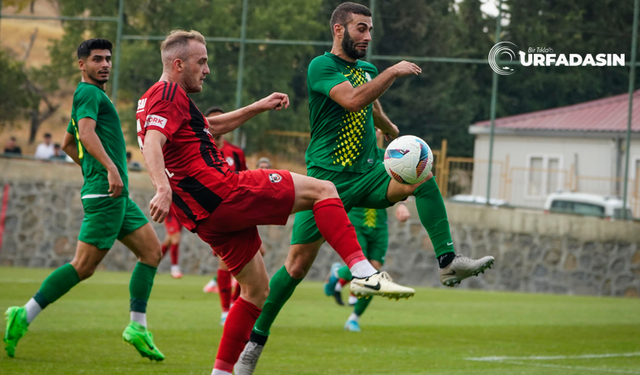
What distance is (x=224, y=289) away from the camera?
29.4ft

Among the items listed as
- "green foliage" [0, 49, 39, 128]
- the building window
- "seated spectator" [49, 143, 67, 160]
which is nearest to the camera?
the building window

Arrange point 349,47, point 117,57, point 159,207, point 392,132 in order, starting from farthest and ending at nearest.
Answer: point 117,57
point 392,132
point 349,47
point 159,207

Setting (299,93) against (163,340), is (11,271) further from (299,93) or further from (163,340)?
(163,340)

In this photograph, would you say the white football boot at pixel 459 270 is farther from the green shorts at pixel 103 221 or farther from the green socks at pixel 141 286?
the green shorts at pixel 103 221

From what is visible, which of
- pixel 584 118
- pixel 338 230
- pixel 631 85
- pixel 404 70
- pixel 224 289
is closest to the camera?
pixel 338 230

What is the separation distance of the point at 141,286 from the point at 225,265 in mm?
1008

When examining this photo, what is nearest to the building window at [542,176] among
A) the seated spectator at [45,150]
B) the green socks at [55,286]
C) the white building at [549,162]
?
the white building at [549,162]

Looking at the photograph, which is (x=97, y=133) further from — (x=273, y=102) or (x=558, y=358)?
(x=558, y=358)

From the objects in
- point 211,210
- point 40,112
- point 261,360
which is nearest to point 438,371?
point 261,360

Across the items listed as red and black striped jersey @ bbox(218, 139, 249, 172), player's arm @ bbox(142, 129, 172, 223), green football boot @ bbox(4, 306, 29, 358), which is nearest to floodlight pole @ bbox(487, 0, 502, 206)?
red and black striped jersey @ bbox(218, 139, 249, 172)

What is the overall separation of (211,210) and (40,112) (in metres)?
15.6

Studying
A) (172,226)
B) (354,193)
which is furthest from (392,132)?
(172,226)

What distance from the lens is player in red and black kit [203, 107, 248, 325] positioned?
892cm

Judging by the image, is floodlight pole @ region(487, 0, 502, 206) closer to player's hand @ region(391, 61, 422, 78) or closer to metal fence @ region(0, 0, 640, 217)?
metal fence @ region(0, 0, 640, 217)
